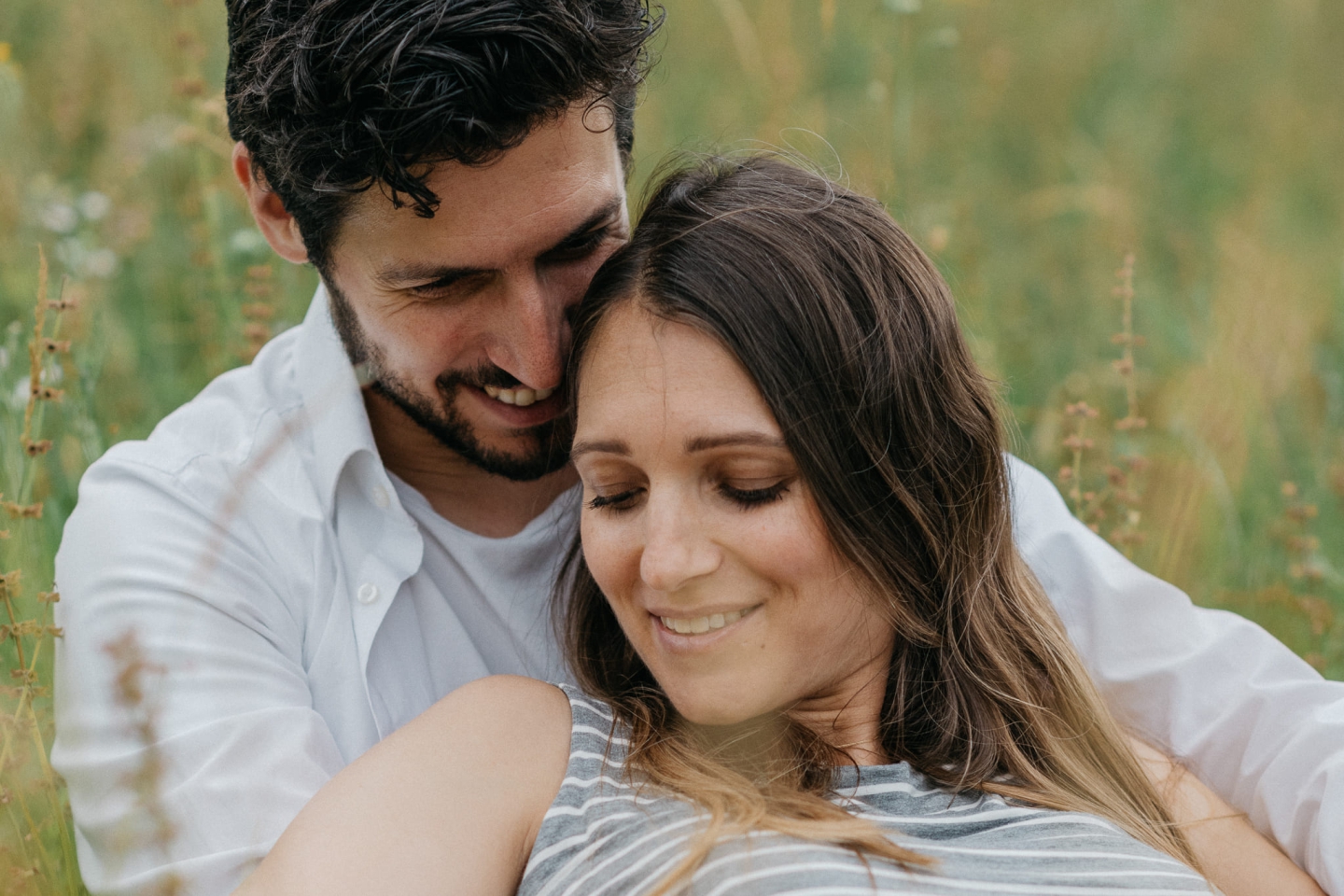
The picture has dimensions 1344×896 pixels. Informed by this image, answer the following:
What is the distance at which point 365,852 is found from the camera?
174cm

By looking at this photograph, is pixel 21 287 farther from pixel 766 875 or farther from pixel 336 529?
pixel 766 875

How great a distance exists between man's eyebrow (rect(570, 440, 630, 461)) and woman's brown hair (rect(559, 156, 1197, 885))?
170mm

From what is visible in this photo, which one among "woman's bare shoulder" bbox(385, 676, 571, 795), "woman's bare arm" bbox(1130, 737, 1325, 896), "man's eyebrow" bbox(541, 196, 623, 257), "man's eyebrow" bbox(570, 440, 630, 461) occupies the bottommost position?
"woman's bare arm" bbox(1130, 737, 1325, 896)

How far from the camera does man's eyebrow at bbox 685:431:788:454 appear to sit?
190 centimetres

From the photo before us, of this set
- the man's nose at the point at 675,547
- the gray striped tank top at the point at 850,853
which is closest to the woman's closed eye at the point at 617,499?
the man's nose at the point at 675,547

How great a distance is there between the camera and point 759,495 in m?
1.95

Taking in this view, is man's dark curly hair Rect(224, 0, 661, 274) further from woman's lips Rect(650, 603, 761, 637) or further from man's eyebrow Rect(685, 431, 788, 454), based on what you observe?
woman's lips Rect(650, 603, 761, 637)

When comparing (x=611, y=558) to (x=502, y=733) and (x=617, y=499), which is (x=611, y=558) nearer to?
(x=617, y=499)

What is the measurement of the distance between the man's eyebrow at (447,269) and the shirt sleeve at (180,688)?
53cm

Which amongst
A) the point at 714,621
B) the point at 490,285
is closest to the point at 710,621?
the point at 714,621

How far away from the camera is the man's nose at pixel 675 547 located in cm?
189

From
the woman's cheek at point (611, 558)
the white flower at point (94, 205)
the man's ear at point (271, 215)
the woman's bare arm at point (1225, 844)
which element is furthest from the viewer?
the white flower at point (94, 205)

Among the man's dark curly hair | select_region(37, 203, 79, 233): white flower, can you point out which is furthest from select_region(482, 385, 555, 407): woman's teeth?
select_region(37, 203, 79, 233): white flower

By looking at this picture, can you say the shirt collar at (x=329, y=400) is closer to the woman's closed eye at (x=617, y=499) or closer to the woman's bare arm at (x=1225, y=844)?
the woman's closed eye at (x=617, y=499)
